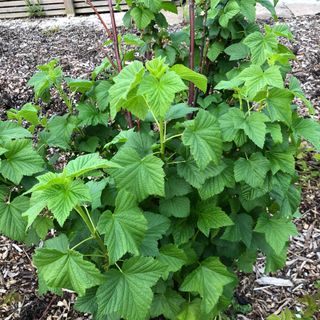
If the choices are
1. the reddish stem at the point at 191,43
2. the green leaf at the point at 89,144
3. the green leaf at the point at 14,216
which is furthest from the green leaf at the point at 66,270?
the reddish stem at the point at 191,43

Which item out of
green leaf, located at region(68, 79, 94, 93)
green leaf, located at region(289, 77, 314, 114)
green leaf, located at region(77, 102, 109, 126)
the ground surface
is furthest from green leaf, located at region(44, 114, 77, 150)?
the ground surface

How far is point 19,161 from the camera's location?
1496mm

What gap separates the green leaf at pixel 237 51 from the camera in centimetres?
202

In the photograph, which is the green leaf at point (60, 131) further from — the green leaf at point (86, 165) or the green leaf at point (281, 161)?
the green leaf at point (281, 161)

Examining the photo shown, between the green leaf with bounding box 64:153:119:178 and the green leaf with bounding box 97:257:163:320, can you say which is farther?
the green leaf with bounding box 97:257:163:320

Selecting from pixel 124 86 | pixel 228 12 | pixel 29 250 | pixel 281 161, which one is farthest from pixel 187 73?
pixel 29 250

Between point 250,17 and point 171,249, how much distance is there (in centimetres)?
115

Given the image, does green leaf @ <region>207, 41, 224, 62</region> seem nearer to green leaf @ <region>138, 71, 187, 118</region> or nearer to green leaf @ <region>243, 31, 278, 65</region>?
green leaf @ <region>243, 31, 278, 65</region>

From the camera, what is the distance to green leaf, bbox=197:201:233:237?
162 centimetres

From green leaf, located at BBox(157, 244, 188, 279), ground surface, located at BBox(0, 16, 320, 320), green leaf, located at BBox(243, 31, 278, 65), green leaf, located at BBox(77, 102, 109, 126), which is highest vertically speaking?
green leaf, located at BBox(243, 31, 278, 65)

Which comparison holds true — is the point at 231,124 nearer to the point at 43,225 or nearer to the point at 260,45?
the point at 260,45

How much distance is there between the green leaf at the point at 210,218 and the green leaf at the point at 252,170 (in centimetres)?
21

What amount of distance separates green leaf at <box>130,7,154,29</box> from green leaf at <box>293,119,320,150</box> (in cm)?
85

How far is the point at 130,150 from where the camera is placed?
144 cm
